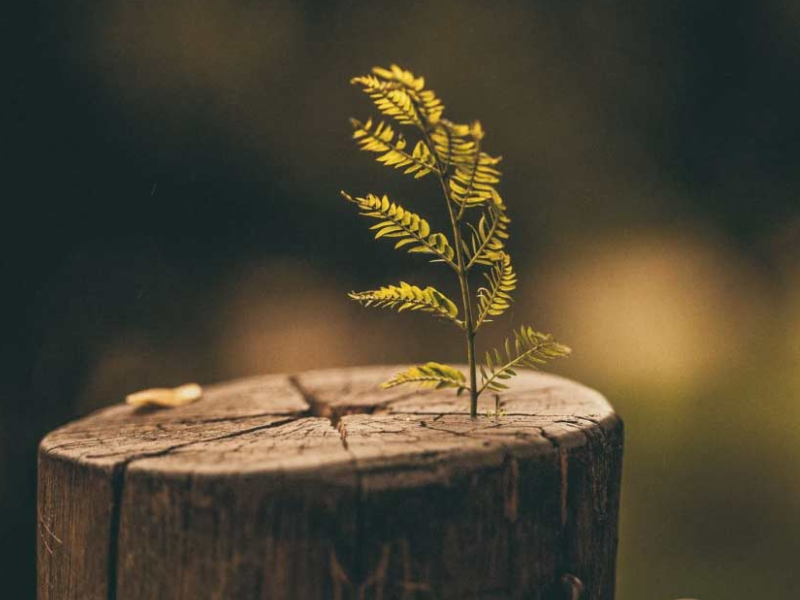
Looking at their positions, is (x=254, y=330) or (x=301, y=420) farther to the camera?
(x=254, y=330)

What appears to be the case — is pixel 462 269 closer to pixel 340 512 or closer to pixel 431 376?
pixel 431 376

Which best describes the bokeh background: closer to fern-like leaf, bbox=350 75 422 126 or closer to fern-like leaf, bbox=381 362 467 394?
fern-like leaf, bbox=381 362 467 394

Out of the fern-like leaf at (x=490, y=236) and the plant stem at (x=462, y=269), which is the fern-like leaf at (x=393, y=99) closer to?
the plant stem at (x=462, y=269)

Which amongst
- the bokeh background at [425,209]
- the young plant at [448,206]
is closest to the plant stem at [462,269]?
the young plant at [448,206]

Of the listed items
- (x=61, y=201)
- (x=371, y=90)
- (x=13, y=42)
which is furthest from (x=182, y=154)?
(x=371, y=90)

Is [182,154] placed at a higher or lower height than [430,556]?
higher

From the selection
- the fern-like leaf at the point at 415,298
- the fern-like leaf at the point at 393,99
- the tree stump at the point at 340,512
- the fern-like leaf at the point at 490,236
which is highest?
the fern-like leaf at the point at 393,99

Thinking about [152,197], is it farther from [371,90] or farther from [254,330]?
[371,90]

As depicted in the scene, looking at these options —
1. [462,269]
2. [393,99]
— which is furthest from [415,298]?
[393,99]
